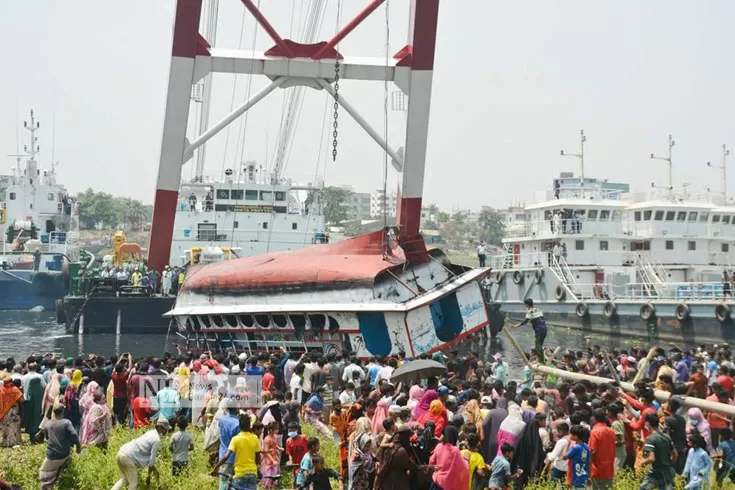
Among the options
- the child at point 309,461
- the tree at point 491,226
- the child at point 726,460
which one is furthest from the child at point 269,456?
the tree at point 491,226

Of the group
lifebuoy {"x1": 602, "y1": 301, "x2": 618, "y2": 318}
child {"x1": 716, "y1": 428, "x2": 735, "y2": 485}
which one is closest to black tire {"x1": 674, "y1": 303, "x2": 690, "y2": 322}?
lifebuoy {"x1": 602, "y1": 301, "x2": 618, "y2": 318}

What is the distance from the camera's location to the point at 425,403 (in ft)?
32.1

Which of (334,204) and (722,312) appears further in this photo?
(334,204)

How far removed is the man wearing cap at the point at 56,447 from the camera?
9.26m

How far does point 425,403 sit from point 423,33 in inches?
731

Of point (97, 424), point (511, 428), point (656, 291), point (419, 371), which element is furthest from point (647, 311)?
point (511, 428)

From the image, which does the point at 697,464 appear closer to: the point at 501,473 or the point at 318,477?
the point at 501,473

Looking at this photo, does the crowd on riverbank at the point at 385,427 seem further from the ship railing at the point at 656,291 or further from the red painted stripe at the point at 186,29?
the ship railing at the point at 656,291

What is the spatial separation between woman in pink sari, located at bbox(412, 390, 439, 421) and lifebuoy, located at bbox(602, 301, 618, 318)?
939 inches

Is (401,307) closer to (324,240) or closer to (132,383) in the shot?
(132,383)

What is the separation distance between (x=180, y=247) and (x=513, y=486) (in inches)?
1148

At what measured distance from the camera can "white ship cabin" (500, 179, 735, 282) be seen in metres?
36.8

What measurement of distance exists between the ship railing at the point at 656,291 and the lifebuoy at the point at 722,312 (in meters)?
0.57

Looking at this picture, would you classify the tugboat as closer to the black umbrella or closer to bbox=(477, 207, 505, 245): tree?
the black umbrella
